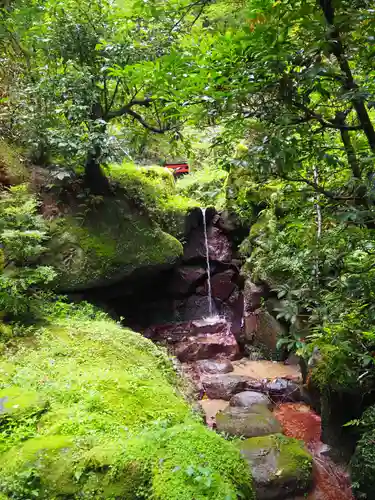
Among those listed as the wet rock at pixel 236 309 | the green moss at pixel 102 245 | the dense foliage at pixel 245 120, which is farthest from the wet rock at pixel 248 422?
the wet rock at pixel 236 309

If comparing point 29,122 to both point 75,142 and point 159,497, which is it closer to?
point 75,142

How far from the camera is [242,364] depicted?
913 cm

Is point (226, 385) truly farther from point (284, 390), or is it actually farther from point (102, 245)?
point (102, 245)

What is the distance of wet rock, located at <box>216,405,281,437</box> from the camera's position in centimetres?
587

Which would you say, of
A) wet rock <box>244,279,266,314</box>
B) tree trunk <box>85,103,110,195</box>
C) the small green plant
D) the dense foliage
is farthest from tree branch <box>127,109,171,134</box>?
wet rock <box>244,279,266,314</box>

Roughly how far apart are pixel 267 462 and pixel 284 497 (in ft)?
1.39

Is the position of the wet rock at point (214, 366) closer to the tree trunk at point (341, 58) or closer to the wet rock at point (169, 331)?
the wet rock at point (169, 331)

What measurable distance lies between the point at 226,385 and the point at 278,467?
8.89ft

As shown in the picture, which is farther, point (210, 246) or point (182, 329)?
point (210, 246)

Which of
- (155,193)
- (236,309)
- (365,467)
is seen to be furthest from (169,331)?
(365,467)

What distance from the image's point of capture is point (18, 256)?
5773mm

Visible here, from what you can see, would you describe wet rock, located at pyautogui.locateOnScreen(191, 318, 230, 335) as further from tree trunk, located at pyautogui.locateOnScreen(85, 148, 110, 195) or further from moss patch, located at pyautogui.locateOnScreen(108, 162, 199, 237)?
tree trunk, located at pyautogui.locateOnScreen(85, 148, 110, 195)

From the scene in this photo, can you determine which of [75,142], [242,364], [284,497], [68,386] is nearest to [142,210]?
[75,142]

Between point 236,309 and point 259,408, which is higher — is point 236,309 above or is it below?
above
